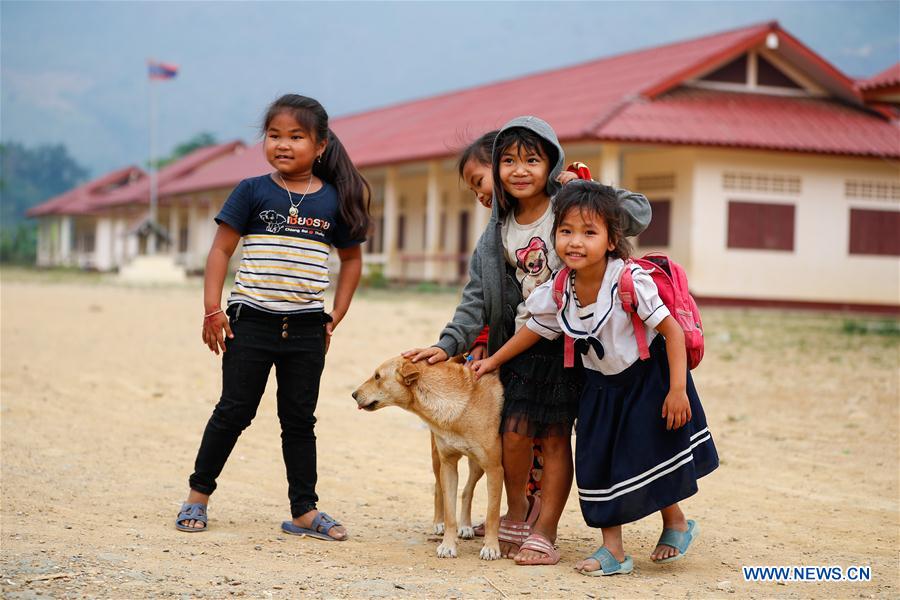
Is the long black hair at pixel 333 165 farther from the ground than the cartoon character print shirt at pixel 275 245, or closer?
farther from the ground

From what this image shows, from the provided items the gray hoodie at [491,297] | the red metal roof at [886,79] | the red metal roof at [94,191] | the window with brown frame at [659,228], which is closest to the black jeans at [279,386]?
the gray hoodie at [491,297]

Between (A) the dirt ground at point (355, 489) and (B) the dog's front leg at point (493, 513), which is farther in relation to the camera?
(B) the dog's front leg at point (493, 513)

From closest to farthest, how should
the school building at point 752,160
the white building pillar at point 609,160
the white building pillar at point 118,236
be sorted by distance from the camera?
the white building pillar at point 609,160
the school building at point 752,160
the white building pillar at point 118,236

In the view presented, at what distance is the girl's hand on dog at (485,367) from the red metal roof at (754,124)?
15.1 meters

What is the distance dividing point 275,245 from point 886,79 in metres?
12.6

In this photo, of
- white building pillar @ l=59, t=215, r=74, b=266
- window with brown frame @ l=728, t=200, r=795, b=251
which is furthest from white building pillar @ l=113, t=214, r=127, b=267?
window with brown frame @ l=728, t=200, r=795, b=251

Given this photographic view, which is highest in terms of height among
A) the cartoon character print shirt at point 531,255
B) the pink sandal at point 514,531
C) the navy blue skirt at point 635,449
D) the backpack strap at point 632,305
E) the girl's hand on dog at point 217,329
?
the cartoon character print shirt at point 531,255

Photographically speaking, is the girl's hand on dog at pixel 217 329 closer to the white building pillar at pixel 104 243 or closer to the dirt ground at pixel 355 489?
the dirt ground at pixel 355 489

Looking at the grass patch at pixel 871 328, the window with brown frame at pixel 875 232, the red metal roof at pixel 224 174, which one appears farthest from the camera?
the red metal roof at pixel 224 174

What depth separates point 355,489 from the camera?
5508 mm


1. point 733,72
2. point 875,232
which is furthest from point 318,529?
point 875,232

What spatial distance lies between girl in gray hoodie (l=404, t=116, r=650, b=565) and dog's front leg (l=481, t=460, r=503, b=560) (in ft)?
0.28

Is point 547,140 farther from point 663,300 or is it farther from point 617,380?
point 617,380

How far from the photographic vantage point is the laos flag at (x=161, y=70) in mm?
38406
